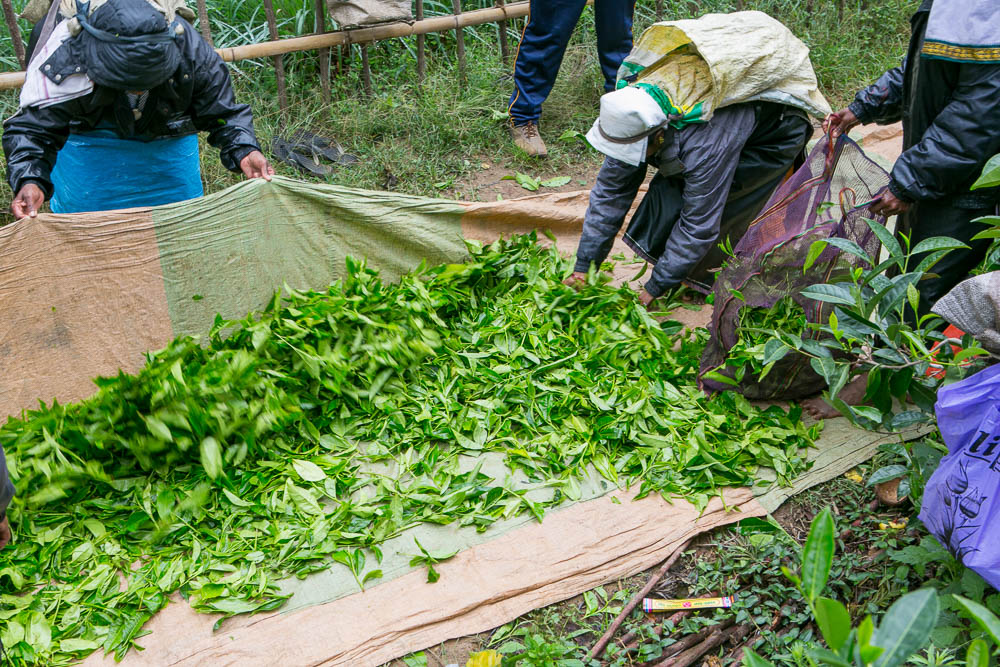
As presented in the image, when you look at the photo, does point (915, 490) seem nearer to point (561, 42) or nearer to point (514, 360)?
point (514, 360)

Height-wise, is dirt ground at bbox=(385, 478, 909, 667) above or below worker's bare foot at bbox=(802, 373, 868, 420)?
below

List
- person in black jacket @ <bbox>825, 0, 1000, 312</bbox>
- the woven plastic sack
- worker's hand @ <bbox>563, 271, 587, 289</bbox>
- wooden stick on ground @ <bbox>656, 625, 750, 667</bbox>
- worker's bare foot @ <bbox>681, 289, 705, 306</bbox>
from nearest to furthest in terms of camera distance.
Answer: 1. wooden stick on ground @ <bbox>656, 625, 750, 667</bbox>
2. person in black jacket @ <bbox>825, 0, 1000, 312</bbox>
3. worker's hand @ <bbox>563, 271, 587, 289</bbox>
4. worker's bare foot @ <bbox>681, 289, 705, 306</bbox>
5. the woven plastic sack

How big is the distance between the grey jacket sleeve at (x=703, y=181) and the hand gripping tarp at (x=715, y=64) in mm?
63

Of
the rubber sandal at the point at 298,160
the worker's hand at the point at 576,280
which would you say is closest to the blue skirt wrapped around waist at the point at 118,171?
the rubber sandal at the point at 298,160

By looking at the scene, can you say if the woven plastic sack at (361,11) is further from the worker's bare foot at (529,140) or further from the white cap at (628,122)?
the white cap at (628,122)

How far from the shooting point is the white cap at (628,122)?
2.58 metres

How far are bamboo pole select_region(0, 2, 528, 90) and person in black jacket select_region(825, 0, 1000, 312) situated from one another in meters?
2.48

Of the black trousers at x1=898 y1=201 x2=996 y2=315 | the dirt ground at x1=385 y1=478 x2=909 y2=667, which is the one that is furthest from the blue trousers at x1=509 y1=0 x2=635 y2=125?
the dirt ground at x1=385 y1=478 x2=909 y2=667

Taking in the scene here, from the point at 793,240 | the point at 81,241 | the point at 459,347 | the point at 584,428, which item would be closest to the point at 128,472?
the point at 81,241

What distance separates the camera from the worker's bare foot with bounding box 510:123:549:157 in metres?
4.34

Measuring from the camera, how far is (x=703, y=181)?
279 centimetres

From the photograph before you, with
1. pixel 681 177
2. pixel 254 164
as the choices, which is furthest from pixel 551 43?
pixel 254 164

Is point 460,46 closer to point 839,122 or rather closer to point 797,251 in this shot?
point 839,122

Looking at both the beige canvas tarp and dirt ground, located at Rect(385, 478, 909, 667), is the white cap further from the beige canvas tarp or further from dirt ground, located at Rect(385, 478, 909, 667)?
dirt ground, located at Rect(385, 478, 909, 667)
